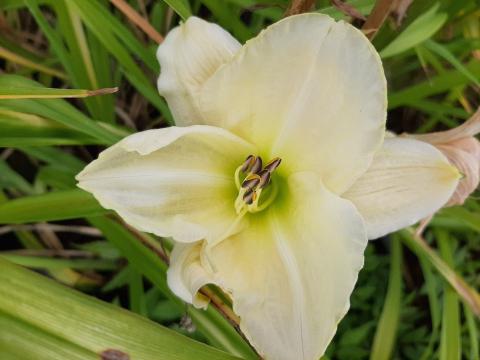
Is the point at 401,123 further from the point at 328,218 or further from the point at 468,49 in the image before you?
the point at 328,218

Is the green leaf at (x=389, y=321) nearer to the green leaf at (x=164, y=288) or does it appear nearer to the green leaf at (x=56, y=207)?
the green leaf at (x=164, y=288)

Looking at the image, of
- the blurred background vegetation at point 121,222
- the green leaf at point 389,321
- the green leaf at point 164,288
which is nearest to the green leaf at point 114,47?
the blurred background vegetation at point 121,222

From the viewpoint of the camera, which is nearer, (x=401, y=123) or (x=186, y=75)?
(x=186, y=75)

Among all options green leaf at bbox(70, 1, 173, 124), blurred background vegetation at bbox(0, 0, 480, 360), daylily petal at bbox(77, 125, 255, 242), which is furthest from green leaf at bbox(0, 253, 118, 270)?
daylily petal at bbox(77, 125, 255, 242)

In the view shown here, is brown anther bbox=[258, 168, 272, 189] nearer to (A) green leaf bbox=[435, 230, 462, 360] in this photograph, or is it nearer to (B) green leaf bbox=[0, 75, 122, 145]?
(B) green leaf bbox=[0, 75, 122, 145]

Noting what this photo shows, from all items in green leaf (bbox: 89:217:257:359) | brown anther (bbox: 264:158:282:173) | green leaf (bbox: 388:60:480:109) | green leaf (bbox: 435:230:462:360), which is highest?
brown anther (bbox: 264:158:282:173)

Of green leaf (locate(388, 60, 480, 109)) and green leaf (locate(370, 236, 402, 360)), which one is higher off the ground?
green leaf (locate(388, 60, 480, 109))


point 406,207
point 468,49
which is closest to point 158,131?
point 406,207
